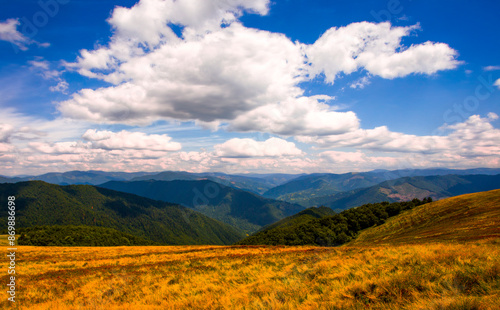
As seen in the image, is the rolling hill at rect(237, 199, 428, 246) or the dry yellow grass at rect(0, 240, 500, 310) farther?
the rolling hill at rect(237, 199, 428, 246)

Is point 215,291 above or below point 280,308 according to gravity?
below

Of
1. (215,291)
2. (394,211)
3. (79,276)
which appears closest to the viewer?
(215,291)

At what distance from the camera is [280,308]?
7465 mm

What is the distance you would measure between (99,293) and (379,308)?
47.4 ft

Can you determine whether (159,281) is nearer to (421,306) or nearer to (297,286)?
(297,286)

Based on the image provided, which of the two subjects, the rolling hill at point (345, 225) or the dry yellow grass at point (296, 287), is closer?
the dry yellow grass at point (296, 287)

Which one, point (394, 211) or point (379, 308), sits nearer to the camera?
point (379, 308)

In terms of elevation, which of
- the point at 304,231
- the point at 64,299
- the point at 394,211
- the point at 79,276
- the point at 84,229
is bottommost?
the point at 84,229

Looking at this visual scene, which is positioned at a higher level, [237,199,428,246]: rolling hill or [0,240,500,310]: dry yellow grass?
[0,240,500,310]: dry yellow grass

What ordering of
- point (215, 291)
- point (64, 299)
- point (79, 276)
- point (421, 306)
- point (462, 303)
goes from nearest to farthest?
point (462, 303), point (421, 306), point (215, 291), point (64, 299), point (79, 276)

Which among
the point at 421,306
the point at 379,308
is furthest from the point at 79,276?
the point at 421,306

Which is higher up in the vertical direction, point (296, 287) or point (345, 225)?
point (296, 287)

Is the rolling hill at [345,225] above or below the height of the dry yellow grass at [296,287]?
below

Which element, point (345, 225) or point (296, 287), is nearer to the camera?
point (296, 287)
